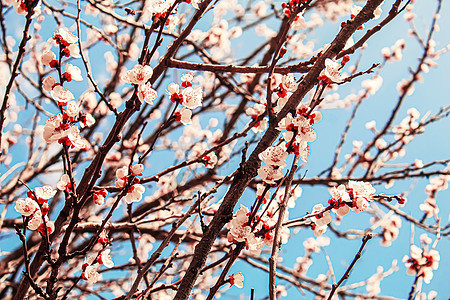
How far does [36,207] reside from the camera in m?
1.36

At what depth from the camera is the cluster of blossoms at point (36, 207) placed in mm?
1311

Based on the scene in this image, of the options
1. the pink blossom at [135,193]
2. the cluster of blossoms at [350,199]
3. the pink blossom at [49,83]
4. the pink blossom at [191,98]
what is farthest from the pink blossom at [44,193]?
the cluster of blossoms at [350,199]

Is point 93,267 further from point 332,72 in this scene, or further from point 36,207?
point 332,72

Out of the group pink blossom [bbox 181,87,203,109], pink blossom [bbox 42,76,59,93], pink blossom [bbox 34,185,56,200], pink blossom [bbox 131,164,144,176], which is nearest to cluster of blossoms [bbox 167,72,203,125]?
pink blossom [bbox 181,87,203,109]

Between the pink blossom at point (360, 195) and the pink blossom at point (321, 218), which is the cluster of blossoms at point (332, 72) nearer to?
the pink blossom at point (360, 195)

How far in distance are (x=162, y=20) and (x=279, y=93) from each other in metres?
0.66

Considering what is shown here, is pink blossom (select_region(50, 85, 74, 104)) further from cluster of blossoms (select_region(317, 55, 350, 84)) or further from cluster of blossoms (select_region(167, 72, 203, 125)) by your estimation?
cluster of blossoms (select_region(317, 55, 350, 84))

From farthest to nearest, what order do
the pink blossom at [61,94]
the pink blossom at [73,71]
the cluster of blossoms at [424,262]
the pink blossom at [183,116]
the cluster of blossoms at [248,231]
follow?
the cluster of blossoms at [424,262]
the pink blossom at [183,116]
the pink blossom at [73,71]
the pink blossom at [61,94]
the cluster of blossoms at [248,231]

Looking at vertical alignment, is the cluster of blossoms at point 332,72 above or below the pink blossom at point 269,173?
above

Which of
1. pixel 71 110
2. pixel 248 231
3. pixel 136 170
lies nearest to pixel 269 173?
pixel 248 231

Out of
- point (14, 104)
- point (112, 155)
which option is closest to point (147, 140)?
point (112, 155)

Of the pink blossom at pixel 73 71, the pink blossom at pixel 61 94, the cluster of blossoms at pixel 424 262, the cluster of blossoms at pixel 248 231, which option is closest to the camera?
the cluster of blossoms at pixel 248 231

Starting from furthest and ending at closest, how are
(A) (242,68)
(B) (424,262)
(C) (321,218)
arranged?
(B) (424,262) < (A) (242,68) < (C) (321,218)

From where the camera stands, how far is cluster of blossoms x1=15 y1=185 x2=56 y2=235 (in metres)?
1.31
